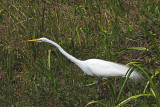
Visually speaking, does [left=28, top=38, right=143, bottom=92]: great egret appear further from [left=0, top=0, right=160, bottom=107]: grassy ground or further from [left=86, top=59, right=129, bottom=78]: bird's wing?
[left=0, top=0, right=160, bottom=107]: grassy ground

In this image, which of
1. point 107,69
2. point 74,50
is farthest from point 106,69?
point 74,50

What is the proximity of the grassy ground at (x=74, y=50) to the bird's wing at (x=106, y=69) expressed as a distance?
0.60ft

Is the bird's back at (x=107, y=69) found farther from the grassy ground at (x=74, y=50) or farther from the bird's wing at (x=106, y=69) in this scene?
the grassy ground at (x=74, y=50)

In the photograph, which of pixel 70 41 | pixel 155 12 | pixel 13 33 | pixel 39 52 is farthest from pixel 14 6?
pixel 155 12

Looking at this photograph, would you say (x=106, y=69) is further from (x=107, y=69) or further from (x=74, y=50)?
(x=74, y=50)

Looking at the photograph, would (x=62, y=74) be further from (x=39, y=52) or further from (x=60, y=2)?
(x=60, y=2)

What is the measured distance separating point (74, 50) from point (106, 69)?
849 millimetres

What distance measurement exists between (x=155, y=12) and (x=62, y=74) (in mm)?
1518

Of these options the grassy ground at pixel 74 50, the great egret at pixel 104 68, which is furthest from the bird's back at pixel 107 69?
the grassy ground at pixel 74 50

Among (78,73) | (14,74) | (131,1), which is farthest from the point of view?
(131,1)

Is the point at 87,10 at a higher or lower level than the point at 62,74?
higher

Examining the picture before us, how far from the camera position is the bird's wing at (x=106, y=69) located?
10.5ft

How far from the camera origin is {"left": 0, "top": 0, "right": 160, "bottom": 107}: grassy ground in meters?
3.34

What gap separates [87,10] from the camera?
4.38 metres
